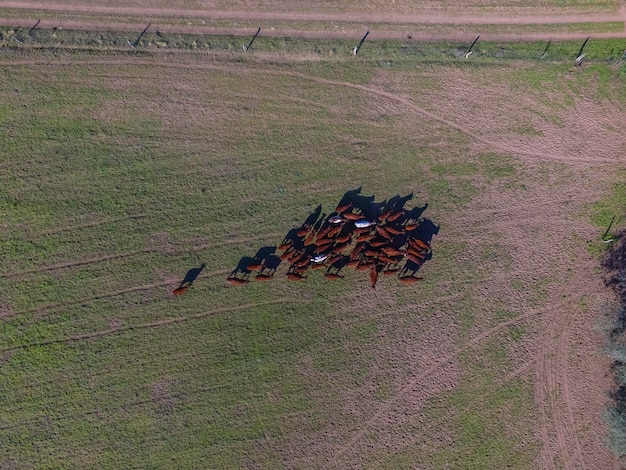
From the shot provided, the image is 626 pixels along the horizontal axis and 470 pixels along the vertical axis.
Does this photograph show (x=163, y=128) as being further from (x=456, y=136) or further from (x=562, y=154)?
(x=562, y=154)

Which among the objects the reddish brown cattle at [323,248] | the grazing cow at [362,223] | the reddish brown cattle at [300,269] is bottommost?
the reddish brown cattle at [300,269]

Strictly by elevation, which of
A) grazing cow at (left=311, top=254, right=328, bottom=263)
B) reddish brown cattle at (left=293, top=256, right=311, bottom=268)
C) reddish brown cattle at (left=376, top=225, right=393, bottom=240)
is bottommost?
reddish brown cattle at (left=293, top=256, right=311, bottom=268)

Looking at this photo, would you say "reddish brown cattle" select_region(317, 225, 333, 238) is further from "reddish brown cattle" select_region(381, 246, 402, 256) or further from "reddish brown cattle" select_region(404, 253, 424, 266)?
"reddish brown cattle" select_region(404, 253, 424, 266)

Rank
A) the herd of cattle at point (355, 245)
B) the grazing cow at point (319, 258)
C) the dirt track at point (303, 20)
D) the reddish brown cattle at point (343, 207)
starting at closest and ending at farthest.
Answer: the grazing cow at point (319, 258), the herd of cattle at point (355, 245), the reddish brown cattle at point (343, 207), the dirt track at point (303, 20)

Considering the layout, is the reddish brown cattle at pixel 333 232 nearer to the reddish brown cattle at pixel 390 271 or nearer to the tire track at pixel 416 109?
the reddish brown cattle at pixel 390 271

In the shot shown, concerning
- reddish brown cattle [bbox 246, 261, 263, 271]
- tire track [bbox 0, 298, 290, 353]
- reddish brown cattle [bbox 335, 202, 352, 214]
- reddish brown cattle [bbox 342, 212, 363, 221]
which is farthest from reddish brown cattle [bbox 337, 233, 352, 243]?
reddish brown cattle [bbox 246, 261, 263, 271]

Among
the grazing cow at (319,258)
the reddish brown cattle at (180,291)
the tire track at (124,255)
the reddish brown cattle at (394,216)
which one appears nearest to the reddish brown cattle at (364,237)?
the reddish brown cattle at (394,216)

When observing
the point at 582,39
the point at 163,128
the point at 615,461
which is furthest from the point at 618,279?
the point at 163,128
